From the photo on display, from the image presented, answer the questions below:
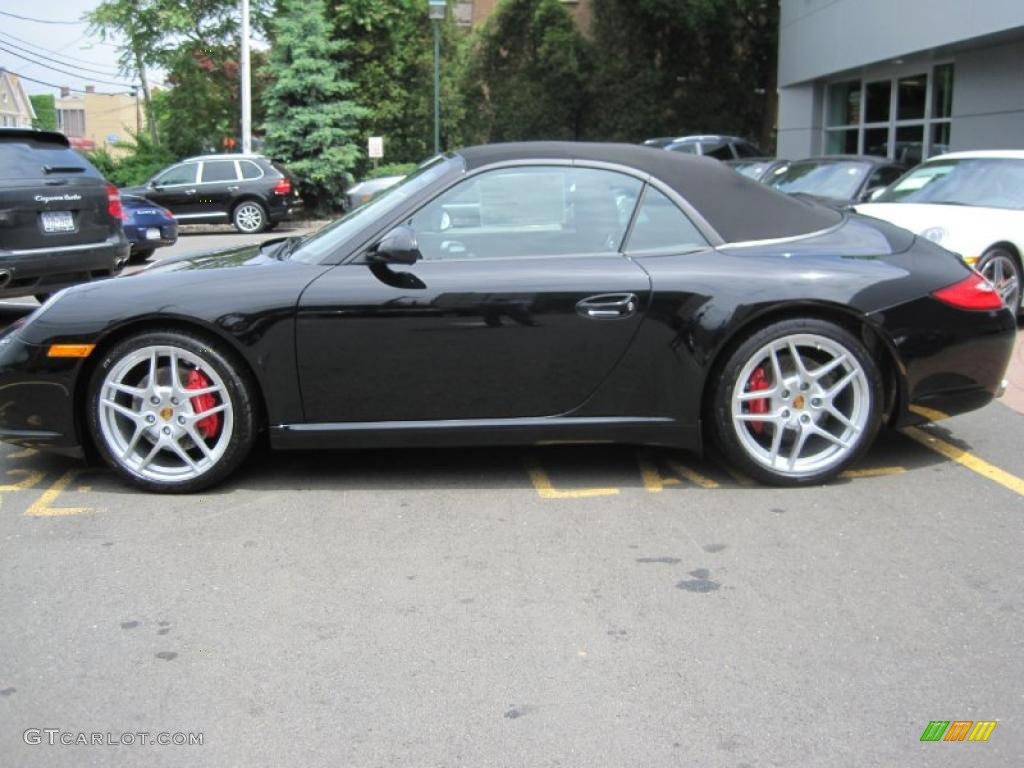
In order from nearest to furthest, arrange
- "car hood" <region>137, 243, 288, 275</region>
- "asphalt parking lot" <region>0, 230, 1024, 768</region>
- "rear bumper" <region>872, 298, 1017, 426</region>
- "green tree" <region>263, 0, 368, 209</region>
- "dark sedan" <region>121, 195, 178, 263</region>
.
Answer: "asphalt parking lot" <region>0, 230, 1024, 768</region> < "rear bumper" <region>872, 298, 1017, 426</region> < "car hood" <region>137, 243, 288, 275</region> < "dark sedan" <region>121, 195, 178, 263</region> < "green tree" <region>263, 0, 368, 209</region>

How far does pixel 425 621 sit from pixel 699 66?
34.2 metres

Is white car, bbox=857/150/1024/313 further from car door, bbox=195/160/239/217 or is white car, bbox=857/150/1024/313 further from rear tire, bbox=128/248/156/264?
car door, bbox=195/160/239/217

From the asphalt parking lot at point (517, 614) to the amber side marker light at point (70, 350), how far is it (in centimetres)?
65

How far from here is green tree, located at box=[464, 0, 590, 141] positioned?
113 ft

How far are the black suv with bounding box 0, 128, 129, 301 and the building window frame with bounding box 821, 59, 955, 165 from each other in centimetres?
1165

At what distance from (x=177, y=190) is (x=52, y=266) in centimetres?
1313

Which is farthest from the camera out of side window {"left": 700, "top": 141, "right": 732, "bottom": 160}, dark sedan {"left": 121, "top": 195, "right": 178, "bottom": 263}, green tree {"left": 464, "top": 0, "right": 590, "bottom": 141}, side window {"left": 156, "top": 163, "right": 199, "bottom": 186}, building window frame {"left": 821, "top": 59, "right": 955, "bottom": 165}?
green tree {"left": 464, "top": 0, "right": 590, "bottom": 141}

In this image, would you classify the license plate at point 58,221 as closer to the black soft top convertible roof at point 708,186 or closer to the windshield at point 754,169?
the black soft top convertible roof at point 708,186

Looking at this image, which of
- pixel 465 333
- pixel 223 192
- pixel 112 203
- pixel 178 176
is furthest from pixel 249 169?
pixel 465 333

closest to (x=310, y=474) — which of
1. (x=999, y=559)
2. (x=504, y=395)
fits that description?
(x=504, y=395)

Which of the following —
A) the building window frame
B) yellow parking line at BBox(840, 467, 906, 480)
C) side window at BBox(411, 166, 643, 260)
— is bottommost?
yellow parking line at BBox(840, 467, 906, 480)

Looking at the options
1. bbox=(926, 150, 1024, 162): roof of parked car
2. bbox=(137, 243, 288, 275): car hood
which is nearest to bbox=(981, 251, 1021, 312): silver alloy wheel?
bbox=(926, 150, 1024, 162): roof of parked car

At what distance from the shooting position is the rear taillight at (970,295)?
15.1 ft

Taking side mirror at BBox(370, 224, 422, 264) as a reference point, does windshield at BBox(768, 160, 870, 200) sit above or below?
above
